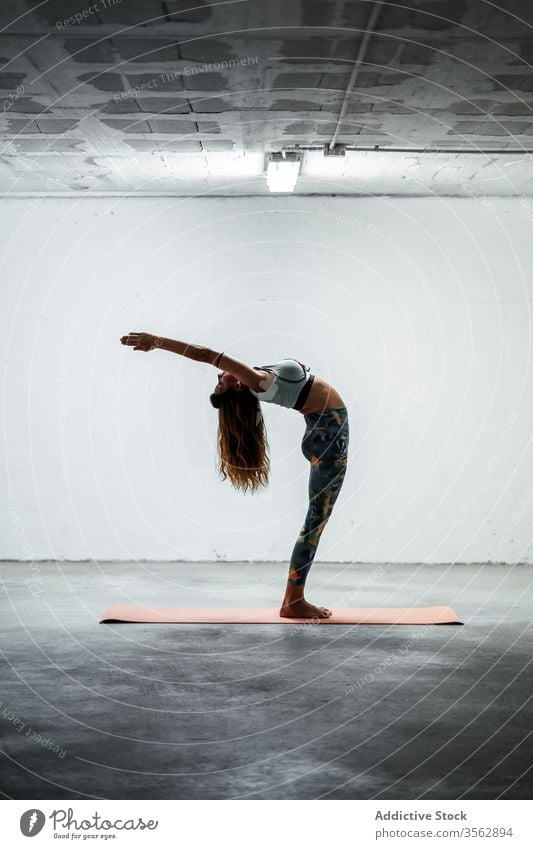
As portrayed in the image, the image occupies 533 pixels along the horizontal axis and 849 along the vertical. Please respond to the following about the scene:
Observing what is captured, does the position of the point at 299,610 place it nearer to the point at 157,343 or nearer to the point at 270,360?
the point at 157,343

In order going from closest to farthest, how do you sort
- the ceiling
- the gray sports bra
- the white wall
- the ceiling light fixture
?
the ceiling
the gray sports bra
the ceiling light fixture
the white wall

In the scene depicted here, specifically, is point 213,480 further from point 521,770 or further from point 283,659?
point 521,770

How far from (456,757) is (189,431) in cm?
520

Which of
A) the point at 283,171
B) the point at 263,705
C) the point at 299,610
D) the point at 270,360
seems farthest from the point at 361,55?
the point at 270,360

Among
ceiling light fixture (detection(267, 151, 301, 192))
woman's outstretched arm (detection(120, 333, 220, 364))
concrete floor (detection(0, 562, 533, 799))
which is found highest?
ceiling light fixture (detection(267, 151, 301, 192))

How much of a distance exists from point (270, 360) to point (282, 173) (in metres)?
1.57

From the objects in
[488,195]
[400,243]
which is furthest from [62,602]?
[488,195]

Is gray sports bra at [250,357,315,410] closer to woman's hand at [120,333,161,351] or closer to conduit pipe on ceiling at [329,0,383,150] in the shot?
woman's hand at [120,333,161,351]

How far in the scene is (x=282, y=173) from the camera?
6.97 meters

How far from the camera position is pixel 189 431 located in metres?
7.80

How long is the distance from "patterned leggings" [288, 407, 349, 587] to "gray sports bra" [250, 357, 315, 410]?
0.46 feet

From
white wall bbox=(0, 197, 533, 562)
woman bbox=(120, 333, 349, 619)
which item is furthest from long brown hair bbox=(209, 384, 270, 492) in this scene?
white wall bbox=(0, 197, 533, 562)

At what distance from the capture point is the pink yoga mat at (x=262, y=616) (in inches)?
197

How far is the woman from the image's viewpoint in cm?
496
